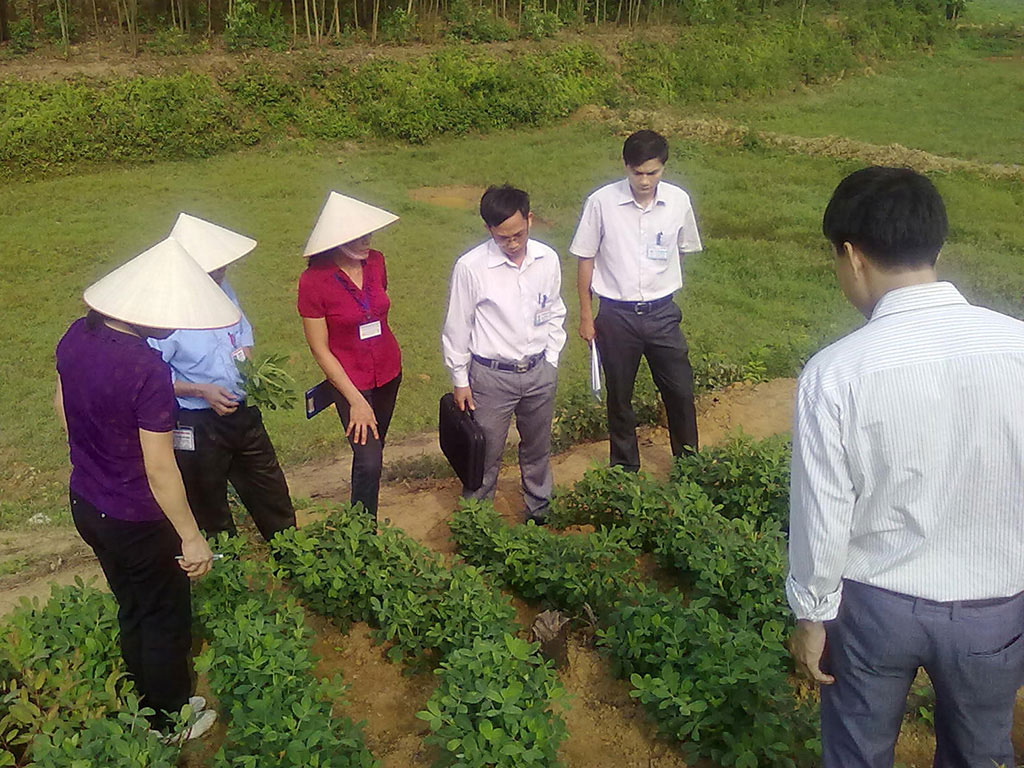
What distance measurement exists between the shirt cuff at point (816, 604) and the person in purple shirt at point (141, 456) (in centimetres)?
184

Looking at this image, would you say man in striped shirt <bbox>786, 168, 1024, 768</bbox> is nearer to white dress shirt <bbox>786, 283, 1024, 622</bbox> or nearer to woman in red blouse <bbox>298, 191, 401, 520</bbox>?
white dress shirt <bbox>786, 283, 1024, 622</bbox>

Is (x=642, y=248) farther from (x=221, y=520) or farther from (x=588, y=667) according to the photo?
(x=221, y=520)

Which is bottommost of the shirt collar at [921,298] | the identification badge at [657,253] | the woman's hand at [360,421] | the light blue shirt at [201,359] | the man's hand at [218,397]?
the woman's hand at [360,421]

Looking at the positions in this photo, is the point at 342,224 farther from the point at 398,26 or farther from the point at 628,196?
the point at 398,26

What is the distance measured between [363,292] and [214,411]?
81 centimetres

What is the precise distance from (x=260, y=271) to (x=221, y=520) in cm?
599

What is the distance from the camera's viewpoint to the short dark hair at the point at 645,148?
430cm

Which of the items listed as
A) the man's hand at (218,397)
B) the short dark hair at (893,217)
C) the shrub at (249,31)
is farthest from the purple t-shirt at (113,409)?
the shrub at (249,31)

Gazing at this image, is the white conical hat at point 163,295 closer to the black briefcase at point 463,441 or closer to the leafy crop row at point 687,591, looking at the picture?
the black briefcase at point 463,441

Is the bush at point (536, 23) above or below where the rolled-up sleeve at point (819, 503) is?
above

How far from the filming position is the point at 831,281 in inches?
376

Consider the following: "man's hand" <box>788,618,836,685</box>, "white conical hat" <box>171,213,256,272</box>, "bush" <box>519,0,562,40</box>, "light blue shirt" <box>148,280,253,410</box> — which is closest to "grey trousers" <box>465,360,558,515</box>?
"light blue shirt" <box>148,280,253,410</box>

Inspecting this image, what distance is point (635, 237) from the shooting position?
4.53 m

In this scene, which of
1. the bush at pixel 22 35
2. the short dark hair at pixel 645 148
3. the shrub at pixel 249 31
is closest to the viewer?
the short dark hair at pixel 645 148
